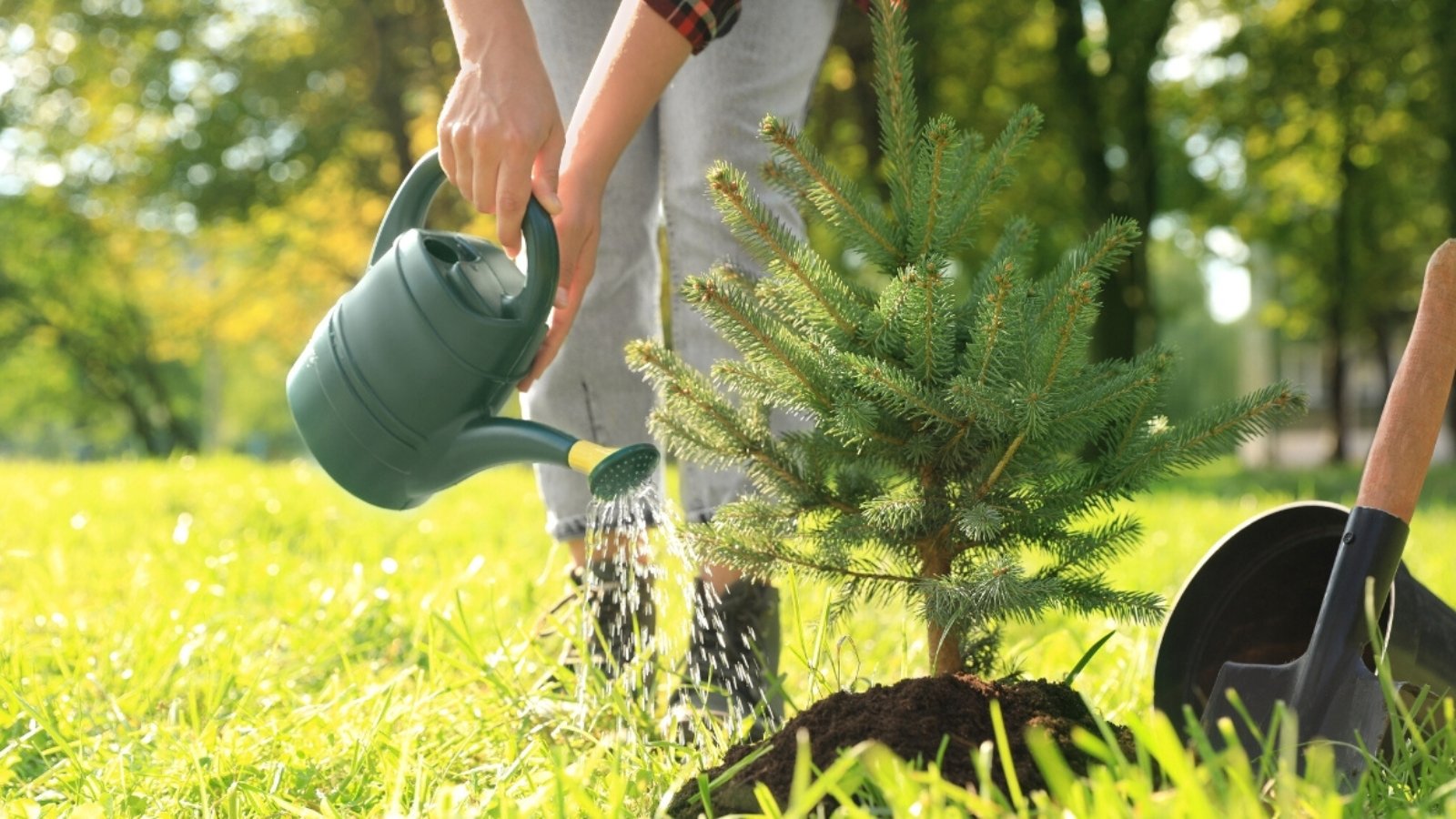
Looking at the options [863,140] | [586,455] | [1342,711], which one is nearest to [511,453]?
[586,455]

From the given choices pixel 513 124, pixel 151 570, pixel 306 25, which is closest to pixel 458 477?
pixel 513 124

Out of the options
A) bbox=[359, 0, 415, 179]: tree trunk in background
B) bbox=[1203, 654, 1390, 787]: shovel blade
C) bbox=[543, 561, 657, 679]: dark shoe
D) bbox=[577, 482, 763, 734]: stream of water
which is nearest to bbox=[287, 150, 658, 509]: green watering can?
bbox=[577, 482, 763, 734]: stream of water

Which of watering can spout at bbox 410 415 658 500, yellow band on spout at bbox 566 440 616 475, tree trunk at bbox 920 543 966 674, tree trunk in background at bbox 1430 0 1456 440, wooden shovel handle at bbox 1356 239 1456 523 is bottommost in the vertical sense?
watering can spout at bbox 410 415 658 500

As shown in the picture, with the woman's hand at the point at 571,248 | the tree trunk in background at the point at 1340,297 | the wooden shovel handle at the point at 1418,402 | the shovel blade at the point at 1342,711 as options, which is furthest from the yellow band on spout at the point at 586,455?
the tree trunk in background at the point at 1340,297

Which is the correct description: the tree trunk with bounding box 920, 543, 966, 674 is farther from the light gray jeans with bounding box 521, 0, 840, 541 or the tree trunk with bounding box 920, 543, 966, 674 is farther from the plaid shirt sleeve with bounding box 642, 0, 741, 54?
the plaid shirt sleeve with bounding box 642, 0, 741, 54

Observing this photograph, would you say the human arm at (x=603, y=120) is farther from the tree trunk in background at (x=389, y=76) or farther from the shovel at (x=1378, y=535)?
the tree trunk in background at (x=389, y=76)

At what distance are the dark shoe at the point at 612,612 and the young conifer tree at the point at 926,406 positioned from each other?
0.50m

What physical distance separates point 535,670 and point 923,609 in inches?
38.9

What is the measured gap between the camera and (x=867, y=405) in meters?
1.58

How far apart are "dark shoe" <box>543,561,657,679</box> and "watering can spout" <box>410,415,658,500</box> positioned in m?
0.41

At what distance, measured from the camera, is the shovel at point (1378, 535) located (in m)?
1.48

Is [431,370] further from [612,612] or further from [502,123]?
[612,612]

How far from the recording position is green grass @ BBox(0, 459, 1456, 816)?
1234 mm

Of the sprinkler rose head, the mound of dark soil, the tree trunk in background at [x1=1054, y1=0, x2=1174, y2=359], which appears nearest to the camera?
the mound of dark soil
